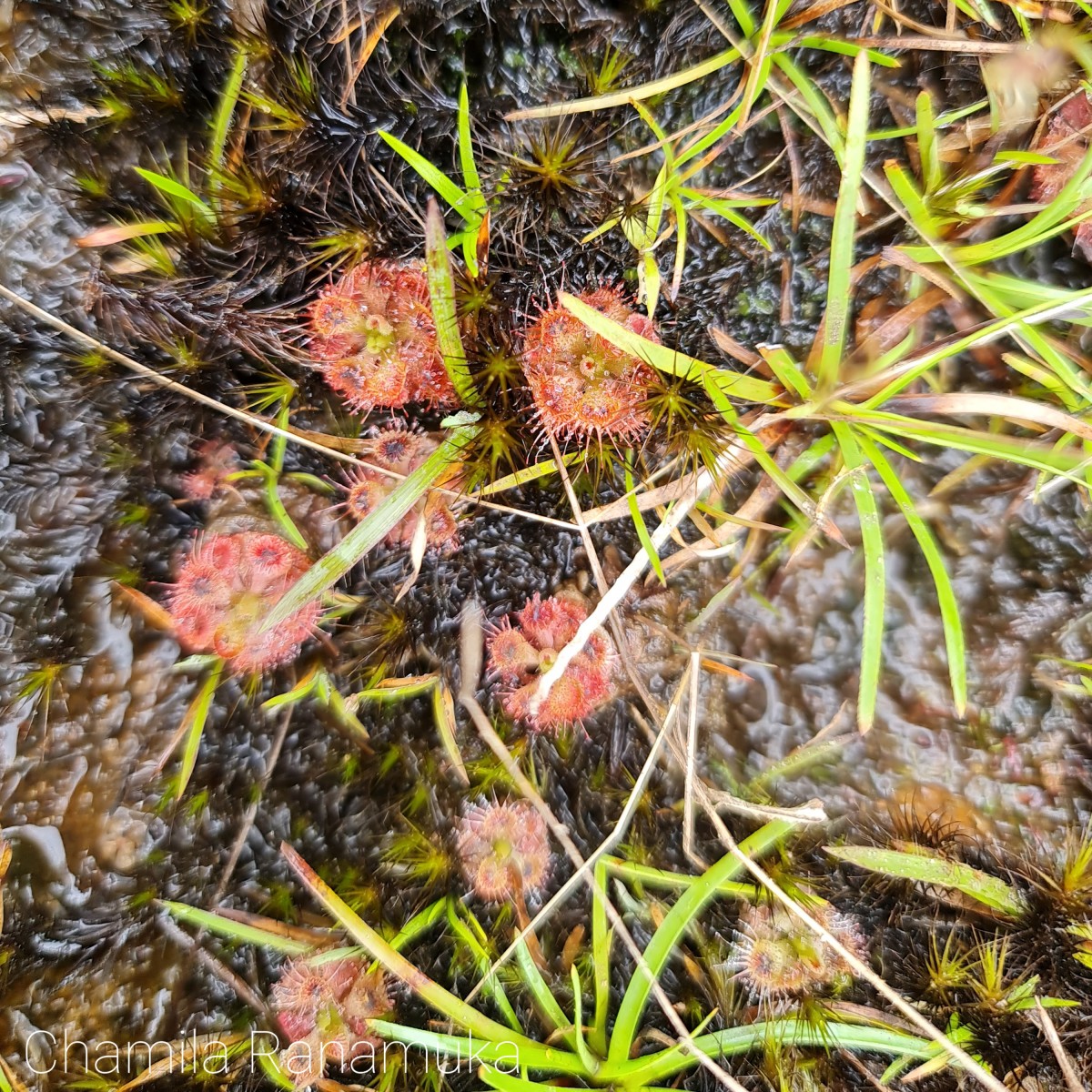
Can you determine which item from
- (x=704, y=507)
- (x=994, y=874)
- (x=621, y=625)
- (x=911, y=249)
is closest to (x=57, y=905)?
(x=621, y=625)

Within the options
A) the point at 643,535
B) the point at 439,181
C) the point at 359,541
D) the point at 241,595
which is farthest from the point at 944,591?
the point at 241,595

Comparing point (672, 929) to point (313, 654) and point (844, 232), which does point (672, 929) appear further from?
point (844, 232)

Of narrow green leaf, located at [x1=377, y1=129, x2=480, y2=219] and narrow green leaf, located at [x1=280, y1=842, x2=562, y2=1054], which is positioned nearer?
narrow green leaf, located at [x1=377, y1=129, x2=480, y2=219]

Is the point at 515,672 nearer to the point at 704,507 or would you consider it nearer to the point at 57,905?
the point at 704,507

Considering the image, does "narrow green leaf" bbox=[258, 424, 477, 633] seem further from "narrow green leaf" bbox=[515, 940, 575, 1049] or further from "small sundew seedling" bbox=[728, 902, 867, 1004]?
"small sundew seedling" bbox=[728, 902, 867, 1004]

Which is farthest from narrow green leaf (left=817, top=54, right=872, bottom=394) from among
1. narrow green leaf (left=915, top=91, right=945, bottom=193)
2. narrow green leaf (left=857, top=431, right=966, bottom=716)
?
narrow green leaf (left=857, top=431, right=966, bottom=716)
